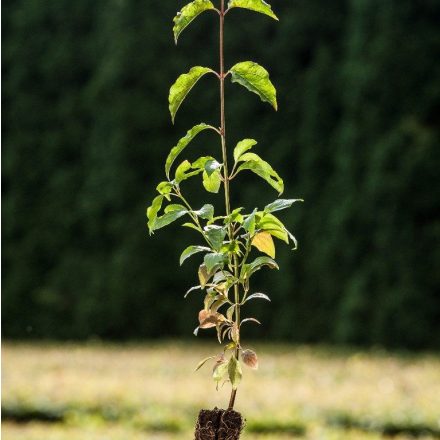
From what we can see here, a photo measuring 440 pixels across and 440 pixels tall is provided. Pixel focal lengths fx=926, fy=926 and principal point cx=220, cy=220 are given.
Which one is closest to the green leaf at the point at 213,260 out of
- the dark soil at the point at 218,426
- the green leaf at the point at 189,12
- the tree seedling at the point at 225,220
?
the tree seedling at the point at 225,220

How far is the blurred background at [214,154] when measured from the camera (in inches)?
321

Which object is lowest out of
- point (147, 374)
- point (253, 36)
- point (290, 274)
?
point (147, 374)

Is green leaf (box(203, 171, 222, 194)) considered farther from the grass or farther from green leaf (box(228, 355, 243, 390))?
the grass

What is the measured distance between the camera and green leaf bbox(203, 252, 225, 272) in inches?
61.4

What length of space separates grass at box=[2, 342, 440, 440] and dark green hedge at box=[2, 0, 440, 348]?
1.30 metres

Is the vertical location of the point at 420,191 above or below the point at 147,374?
above

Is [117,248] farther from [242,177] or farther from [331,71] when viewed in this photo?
[331,71]

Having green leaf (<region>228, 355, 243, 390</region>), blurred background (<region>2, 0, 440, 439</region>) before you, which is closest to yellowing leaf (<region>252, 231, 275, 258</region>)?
green leaf (<region>228, 355, 243, 390</region>)

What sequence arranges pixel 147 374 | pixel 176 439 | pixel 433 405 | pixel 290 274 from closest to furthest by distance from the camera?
pixel 176 439
pixel 433 405
pixel 147 374
pixel 290 274

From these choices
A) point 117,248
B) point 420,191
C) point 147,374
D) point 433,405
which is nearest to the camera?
point 433,405

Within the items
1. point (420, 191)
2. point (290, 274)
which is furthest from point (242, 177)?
point (420, 191)

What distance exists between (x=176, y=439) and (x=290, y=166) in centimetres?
479

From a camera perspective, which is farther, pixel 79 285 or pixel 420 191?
pixel 79 285

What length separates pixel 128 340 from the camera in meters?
9.27
